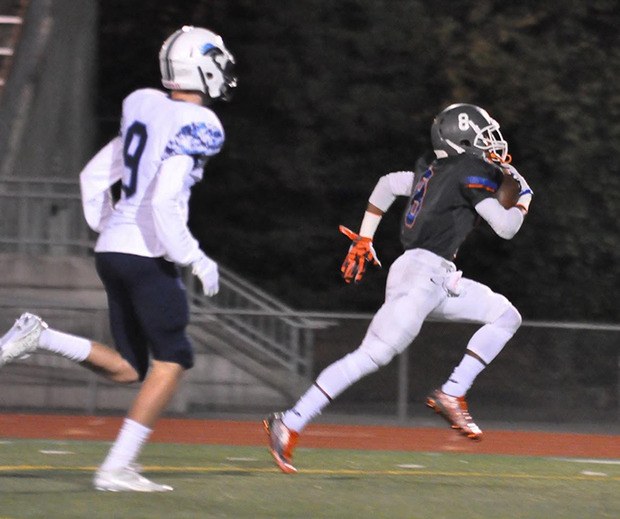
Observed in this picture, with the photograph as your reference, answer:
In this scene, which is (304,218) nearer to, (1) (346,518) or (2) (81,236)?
(2) (81,236)

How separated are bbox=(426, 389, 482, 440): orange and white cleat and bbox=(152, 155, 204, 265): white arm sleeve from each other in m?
2.06

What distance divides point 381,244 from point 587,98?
3.60 m

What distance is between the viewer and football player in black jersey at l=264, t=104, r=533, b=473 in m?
8.27

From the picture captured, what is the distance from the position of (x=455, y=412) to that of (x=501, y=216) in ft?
3.48

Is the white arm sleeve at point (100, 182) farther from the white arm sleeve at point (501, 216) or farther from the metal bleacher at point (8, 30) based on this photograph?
the metal bleacher at point (8, 30)

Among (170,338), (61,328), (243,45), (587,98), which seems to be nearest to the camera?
(170,338)

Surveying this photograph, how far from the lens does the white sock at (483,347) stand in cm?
861

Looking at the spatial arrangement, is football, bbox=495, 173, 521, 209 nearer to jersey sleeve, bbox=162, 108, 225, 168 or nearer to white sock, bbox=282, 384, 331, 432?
white sock, bbox=282, 384, 331, 432

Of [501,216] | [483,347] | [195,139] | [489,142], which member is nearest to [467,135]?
[489,142]

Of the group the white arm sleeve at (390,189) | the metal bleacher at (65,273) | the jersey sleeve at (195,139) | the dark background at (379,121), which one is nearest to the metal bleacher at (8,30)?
the metal bleacher at (65,273)

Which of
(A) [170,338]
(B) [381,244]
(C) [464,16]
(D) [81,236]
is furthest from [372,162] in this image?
(A) [170,338]

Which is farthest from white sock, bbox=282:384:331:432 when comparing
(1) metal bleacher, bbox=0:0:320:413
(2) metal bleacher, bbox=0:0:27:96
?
(2) metal bleacher, bbox=0:0:27:96

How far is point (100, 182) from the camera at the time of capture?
7.52m

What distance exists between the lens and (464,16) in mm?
18469
